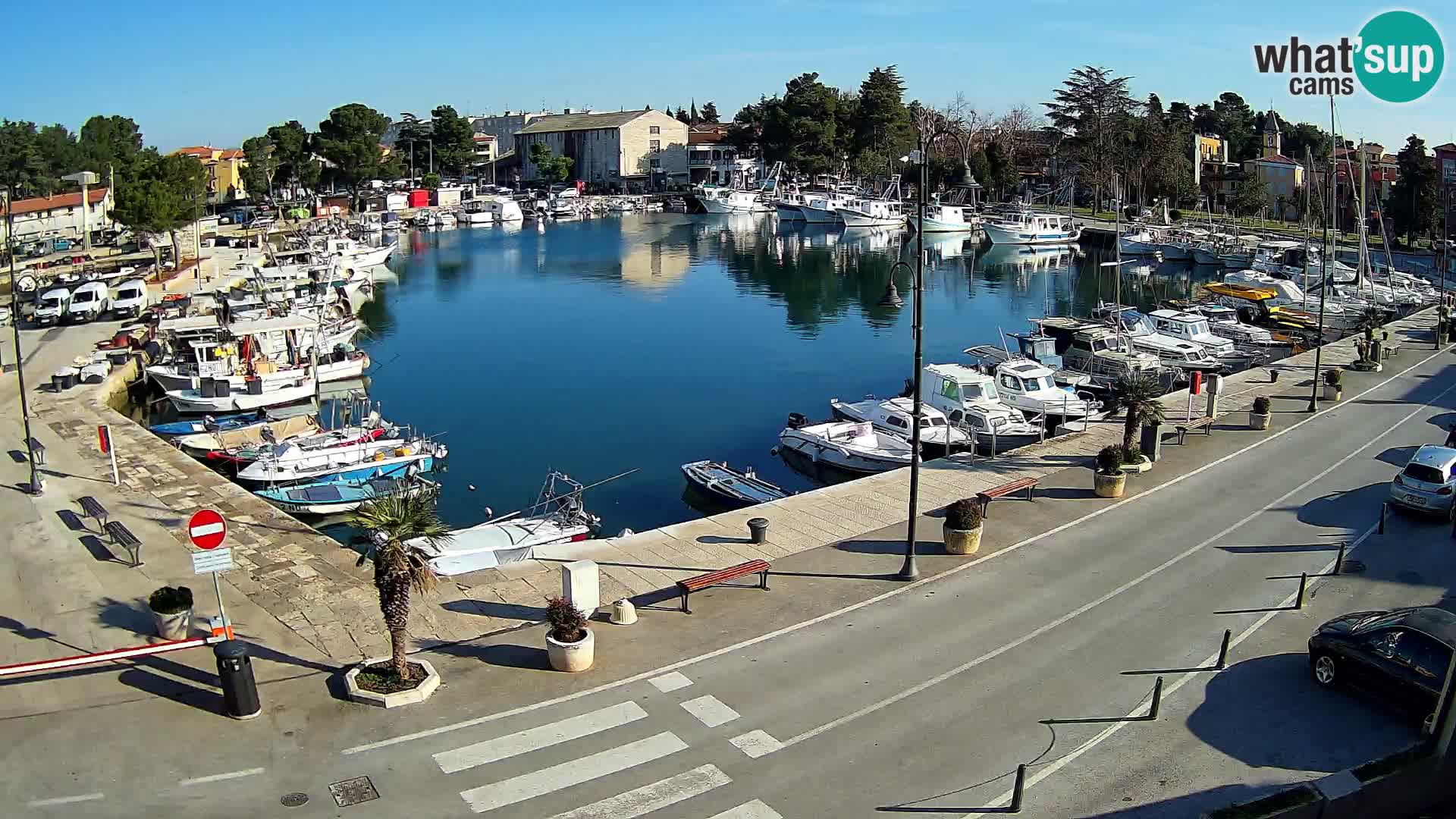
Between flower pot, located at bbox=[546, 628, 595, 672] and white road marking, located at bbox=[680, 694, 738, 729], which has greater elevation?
flower pot, located at bbox=[546, 628, 595, 672]

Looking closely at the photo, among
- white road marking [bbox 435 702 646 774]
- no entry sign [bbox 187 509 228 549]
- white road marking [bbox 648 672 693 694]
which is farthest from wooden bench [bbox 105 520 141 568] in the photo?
white road marking [bbox 648 672 693 694]

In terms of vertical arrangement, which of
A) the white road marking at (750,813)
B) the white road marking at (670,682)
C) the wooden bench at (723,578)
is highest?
the wooden bench at (723,578)

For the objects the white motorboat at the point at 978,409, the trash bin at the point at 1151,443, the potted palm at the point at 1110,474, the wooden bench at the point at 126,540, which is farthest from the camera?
the white motorboat at the point at 978,409

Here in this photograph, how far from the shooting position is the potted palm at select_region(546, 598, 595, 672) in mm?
15492

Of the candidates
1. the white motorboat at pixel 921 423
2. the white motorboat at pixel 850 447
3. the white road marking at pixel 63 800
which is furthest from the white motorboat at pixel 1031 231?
the white road marking at pixel 63 800

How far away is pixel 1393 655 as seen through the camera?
47.0 feet

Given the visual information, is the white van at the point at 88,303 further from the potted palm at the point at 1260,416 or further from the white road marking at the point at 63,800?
the potted palm at the point at 1260,416

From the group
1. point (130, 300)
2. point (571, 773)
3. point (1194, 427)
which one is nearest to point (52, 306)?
point (130, 300)

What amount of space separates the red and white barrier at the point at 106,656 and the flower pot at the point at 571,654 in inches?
184

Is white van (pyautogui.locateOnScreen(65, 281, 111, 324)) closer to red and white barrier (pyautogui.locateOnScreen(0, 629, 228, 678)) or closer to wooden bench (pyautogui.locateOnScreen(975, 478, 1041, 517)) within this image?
red and white barrier (pyautogui.locateOnScreen(0, 629, 228, 678))

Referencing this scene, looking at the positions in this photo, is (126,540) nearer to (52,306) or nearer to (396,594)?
(396,594)

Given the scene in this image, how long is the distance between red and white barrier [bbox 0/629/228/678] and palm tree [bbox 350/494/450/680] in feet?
9.21

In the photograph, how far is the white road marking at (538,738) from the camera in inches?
522

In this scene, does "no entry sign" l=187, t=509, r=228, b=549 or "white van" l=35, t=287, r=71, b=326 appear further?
"white van" l=35, t=287, r=71, b=326
